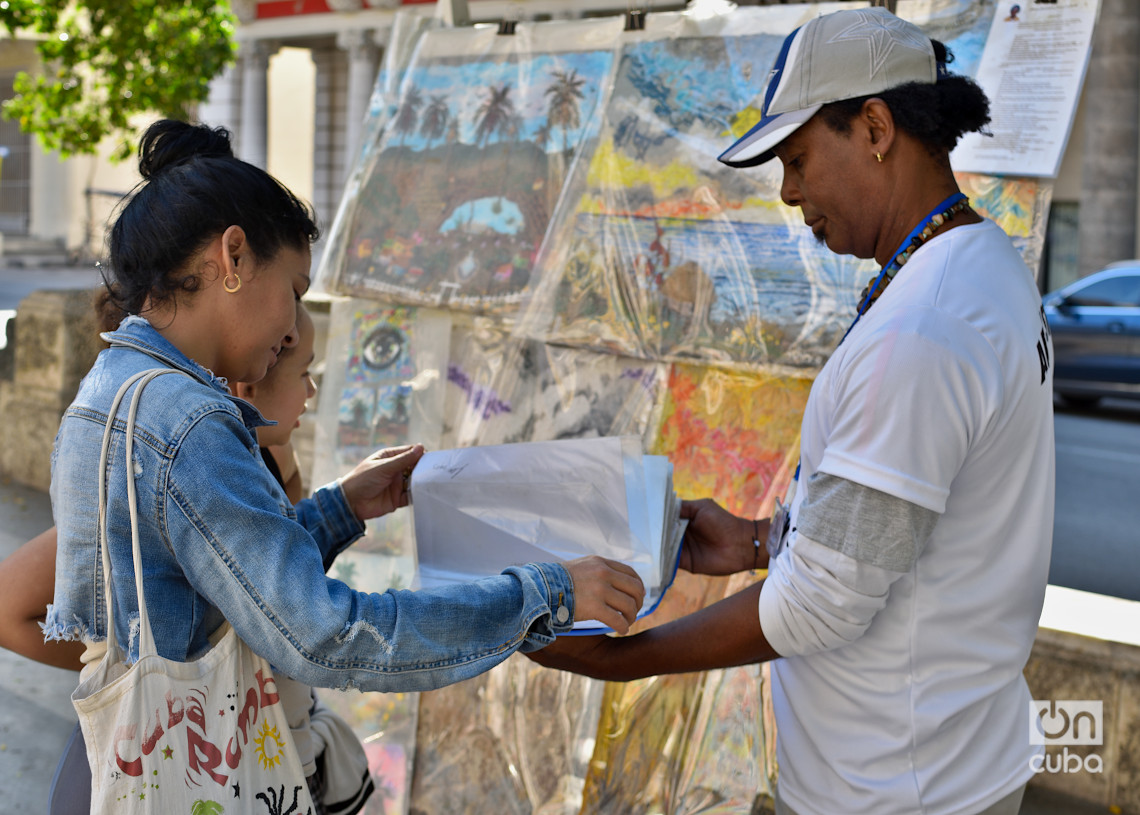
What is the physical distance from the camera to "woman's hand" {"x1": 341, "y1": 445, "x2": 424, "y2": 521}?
1734mm

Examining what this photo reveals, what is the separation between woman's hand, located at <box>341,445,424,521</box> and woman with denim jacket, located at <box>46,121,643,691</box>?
458mm

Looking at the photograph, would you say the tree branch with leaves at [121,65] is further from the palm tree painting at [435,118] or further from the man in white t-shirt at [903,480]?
the man in white t-shirt at [903,480]

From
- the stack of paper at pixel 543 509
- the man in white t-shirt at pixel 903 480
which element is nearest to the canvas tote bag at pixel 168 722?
the stack of paper at pixel 543 509

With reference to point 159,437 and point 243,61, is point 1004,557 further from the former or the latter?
point 243,61

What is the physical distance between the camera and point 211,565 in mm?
1094

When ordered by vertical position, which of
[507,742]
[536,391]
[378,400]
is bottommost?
[507,742]

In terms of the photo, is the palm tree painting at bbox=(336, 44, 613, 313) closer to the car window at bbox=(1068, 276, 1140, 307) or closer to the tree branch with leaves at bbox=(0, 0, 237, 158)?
the tree branch with leaves at bbox=(0, 0, 237, 158)

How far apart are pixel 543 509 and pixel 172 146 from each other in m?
0.81

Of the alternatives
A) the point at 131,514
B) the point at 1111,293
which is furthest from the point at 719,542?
the point at 1111,293

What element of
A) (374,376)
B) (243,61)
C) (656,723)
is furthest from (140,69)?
(243,61)

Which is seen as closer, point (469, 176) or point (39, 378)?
point (469, 176)

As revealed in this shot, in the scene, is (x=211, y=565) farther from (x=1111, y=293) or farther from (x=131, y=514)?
(x=1111, y=293)

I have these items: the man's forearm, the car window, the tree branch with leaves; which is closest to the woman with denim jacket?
the man's forearm

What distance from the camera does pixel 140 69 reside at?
7.11 metres
